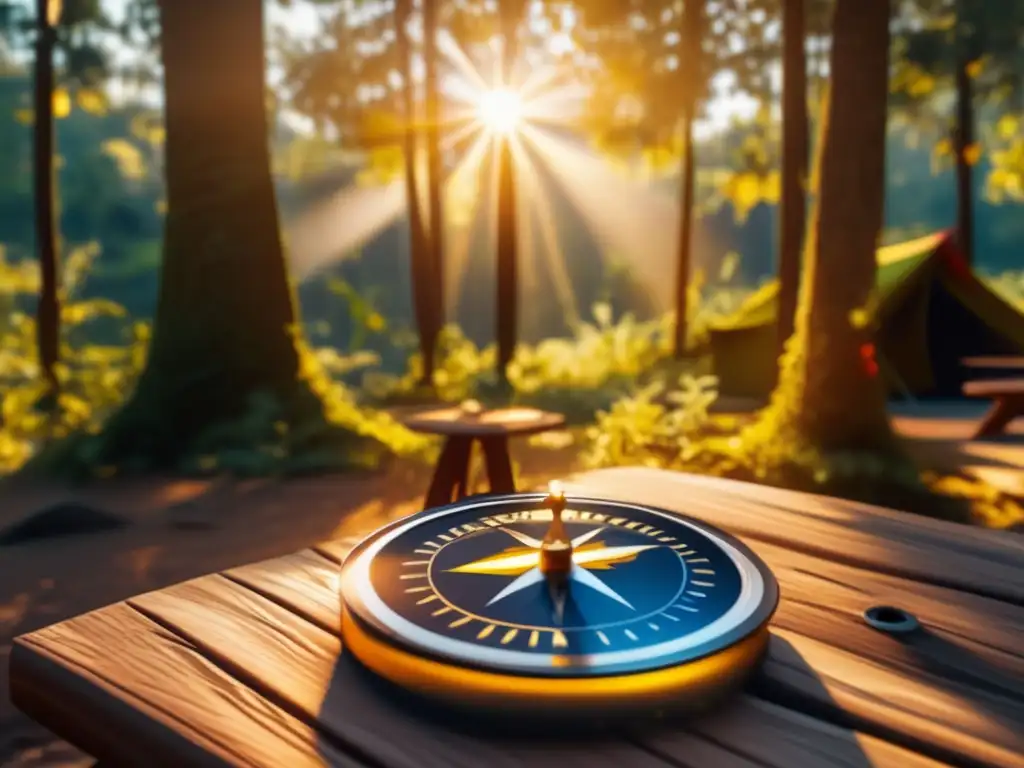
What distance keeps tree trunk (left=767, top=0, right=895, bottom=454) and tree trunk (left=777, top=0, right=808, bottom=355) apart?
140 inches

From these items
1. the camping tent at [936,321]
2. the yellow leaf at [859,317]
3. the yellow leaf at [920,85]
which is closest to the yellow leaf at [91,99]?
the camping tent at [936,321]

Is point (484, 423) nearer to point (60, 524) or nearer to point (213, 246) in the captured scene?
point (60, 524)

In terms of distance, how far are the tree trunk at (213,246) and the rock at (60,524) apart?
1.90 meters

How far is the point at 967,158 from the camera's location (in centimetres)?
1404

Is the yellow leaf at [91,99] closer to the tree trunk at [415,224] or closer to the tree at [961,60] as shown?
the tree trunk at [415,224]

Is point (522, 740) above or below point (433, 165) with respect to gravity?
below

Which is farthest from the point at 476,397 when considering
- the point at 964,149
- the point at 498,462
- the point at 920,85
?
the point at 964,149

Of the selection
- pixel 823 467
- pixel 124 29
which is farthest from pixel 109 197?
pixel 823 467

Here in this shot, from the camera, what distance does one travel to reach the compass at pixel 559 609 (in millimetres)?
1098

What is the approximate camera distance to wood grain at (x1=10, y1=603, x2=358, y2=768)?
1.07m

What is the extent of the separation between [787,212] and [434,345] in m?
6.35

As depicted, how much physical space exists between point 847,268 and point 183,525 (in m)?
5.06

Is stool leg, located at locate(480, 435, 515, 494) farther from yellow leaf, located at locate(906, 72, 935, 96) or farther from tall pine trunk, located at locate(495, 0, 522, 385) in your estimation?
yellow leaf, located at locate(906, 72, 935, 96)

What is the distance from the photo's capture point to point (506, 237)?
12.8 meters
